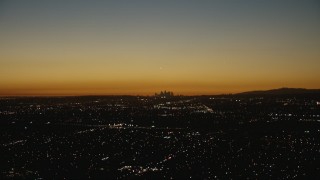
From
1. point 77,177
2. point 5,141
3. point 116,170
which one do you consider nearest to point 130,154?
point 116,170

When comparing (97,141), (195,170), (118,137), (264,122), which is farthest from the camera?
(264,122)

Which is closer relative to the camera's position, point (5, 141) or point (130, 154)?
point (130, 154)

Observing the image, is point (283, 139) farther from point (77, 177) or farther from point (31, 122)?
point (31, 122)

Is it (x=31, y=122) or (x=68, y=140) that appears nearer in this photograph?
(x=68, y=140)

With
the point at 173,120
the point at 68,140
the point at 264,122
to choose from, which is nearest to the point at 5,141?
the point at 68,140

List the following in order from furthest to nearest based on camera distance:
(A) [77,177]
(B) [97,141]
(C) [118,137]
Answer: (C) [118,137] → (B) [97,141] → (A) [77,177]

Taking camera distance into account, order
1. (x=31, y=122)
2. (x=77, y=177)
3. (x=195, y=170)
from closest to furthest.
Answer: (x=77, y=177)
(x=195, y=170)
(x=31, y=122)

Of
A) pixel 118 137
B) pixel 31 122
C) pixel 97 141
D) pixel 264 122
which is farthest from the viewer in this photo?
pixel 31 122

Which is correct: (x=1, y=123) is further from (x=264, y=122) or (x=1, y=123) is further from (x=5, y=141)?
(x=264, y=122)

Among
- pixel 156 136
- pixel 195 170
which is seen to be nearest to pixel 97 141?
pixel 156 136
